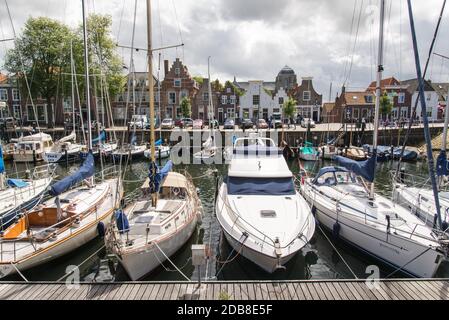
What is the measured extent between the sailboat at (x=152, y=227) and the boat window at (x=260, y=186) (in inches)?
82.8

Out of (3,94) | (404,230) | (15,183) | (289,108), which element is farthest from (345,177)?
(3,94)

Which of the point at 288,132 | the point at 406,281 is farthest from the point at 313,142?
the point at 406,281

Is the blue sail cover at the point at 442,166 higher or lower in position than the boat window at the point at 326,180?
higher

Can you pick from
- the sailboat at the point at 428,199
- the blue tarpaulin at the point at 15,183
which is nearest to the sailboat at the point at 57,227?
the blue tarpaulin at the point at 15,183

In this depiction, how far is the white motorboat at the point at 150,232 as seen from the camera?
9.84 meters

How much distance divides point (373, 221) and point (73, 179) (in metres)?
11.9

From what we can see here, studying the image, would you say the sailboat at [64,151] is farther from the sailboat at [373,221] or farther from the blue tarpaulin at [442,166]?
the blue tarpaulin at [442,166]

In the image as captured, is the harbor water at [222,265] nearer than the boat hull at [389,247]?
No

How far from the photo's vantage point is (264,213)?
1152cm

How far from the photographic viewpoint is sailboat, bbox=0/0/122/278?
10.4 m

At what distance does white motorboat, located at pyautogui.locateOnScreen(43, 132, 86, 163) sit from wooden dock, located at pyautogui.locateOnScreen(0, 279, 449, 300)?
2686 cm

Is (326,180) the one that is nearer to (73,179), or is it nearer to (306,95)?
(73,179)
